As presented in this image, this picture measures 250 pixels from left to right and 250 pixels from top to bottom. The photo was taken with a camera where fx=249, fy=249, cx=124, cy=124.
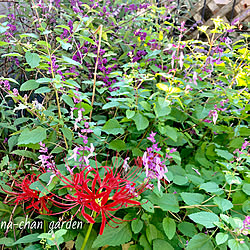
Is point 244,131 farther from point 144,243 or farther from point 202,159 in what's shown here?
point 144,243

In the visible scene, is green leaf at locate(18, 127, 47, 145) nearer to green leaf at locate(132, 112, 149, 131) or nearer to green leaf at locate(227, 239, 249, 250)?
green leaf at locate(132, 112, 149, 131)

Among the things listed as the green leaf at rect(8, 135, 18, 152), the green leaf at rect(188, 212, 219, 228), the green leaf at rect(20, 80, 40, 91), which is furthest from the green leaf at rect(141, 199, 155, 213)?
the green leaf at rect(8, 135, 18, 152)

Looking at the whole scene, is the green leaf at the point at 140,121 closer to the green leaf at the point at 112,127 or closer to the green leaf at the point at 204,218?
the green leaf at the point at 112,127

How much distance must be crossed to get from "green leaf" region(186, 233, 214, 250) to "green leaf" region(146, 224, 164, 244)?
0.13 m

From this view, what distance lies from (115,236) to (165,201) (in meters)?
0.17

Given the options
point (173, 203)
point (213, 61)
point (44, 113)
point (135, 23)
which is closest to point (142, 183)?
point (173, 203)

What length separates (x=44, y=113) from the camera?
84 cm

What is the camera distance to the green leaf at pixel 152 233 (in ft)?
2.34

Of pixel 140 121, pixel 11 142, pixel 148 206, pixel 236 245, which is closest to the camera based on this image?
pixel 236 245

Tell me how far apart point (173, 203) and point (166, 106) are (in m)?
0.29

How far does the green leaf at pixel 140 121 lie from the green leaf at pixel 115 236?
29 cm

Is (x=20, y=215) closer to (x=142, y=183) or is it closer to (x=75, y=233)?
(x=75, y=233)

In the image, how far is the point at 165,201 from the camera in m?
0.72

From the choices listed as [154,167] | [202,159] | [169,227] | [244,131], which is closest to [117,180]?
[154,167]
